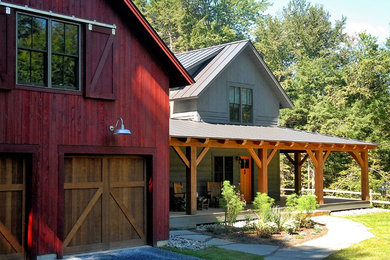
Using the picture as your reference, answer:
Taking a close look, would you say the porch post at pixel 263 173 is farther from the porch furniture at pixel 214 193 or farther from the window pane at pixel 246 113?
the window pane at pixel 246 113

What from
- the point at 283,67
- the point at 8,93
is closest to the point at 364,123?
the point at 283,67

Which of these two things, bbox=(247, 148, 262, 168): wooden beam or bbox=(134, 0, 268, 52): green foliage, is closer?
bbox=(247, 148, 262, 168): wooden beam

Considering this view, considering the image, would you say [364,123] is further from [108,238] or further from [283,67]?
[108,238]

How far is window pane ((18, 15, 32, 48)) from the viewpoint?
34.4 feet

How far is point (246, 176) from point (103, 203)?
11868 mm

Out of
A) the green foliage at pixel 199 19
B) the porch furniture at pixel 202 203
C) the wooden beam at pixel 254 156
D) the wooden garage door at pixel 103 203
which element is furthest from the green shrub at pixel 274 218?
the green foliage at pixel 199 19

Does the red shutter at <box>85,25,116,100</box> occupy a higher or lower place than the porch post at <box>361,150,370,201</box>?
higher

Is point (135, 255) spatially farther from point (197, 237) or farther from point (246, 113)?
point (246, 113)

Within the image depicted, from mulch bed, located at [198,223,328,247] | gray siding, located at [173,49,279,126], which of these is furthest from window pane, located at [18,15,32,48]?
gray siding, located at [173,49,279,126]

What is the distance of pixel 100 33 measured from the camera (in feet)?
38.5

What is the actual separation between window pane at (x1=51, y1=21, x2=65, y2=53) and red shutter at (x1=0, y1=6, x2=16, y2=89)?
1007mm

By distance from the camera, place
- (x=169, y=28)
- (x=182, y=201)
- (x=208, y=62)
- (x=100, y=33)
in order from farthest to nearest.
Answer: (x=169, y=28)
(x=208, y=62)
(x=182, y=201)
(x=100, y=33)

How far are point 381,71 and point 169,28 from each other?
25484 mm

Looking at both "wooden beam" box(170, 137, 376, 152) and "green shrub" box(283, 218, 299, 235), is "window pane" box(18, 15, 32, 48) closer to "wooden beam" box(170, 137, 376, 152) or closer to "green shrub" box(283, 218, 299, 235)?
"wooden beam" box(170, 137, 376, 152)
